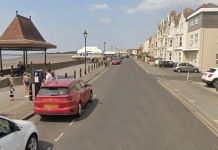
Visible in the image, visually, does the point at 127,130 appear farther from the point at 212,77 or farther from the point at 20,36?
the point at 20,36

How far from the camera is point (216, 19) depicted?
27141 mm

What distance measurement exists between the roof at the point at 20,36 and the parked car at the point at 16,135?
37.2 feet

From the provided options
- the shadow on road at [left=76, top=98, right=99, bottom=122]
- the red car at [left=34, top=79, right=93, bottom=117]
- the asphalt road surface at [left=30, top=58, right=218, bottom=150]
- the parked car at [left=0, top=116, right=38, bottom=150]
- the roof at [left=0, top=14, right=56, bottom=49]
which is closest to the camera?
the parked car at [left=0, top=116, right=38, bottom=150]

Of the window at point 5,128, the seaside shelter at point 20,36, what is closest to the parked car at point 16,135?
the window at point 5,128

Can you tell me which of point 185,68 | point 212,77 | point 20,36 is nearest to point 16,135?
point 20,36

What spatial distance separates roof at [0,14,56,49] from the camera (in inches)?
570

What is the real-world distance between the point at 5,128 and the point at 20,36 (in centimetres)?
1337

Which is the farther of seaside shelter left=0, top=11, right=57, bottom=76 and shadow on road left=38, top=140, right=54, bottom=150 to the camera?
seaside shelter left=0, top=11, right=57, bottom=76

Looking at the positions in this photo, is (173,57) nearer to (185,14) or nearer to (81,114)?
(185,14)

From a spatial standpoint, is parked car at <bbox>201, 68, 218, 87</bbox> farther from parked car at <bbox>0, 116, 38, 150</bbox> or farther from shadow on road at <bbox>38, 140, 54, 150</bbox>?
parked car at <bbox>0, 116, 38, 150</bbox>

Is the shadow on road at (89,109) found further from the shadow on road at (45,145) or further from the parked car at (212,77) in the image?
the parked car at (212,77)

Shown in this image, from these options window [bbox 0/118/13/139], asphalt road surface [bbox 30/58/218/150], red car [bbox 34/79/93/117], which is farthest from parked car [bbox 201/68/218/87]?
window [bbox 0/118/13/139]

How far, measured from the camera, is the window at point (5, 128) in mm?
3587

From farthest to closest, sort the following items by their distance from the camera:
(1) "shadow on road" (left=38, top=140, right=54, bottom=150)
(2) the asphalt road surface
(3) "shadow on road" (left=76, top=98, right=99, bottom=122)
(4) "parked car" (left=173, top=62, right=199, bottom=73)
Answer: (4) "parked car" (left=173, top=62, right=199, bottom=73) < (3) "shadow on road" (left=76, top=98, right=99, bottom=122) < (2) the asphalt road surface < (1) "shadow on road" (left=38, top=140, right=54, bottom=150)
